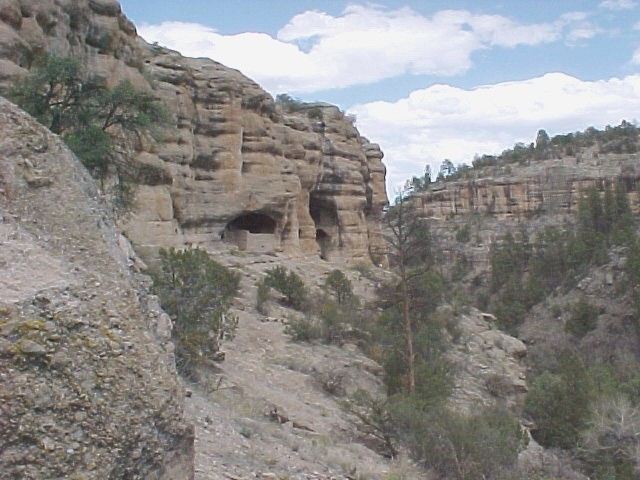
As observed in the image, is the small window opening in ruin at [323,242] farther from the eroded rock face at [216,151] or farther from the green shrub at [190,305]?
the green shrub at [190,305]

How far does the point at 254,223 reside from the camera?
26.8 m

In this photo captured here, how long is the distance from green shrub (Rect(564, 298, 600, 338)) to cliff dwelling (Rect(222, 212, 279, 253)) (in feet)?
47.6

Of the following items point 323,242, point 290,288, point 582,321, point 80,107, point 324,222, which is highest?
point 80,107

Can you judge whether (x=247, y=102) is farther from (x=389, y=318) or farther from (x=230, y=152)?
(x=389, y=318)

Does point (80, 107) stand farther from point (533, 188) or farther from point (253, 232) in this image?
point (533, 188)

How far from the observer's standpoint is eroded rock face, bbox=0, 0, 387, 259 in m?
16.0

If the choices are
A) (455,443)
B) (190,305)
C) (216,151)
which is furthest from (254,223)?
(455,443)

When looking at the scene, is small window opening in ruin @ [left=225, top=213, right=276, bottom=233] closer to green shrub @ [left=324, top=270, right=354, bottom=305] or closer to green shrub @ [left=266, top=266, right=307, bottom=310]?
green shrub @ [left=324, top=270, right=354, bottom=305]

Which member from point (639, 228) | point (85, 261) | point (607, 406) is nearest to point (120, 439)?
point (85, 261)

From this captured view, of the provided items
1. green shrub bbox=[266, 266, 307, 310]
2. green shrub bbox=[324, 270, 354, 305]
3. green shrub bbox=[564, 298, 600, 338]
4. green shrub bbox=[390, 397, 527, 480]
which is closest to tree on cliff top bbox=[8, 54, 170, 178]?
green shrub bbox=[390, 397, 527, 480]

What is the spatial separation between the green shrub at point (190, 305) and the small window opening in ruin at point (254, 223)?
13366 millimetres

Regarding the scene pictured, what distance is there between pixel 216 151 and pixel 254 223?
14.6 ft

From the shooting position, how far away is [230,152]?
23531mm

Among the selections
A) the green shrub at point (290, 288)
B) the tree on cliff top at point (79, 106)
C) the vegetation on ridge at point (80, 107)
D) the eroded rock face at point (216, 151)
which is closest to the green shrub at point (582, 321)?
the eroded rock face at point (216, 151)
